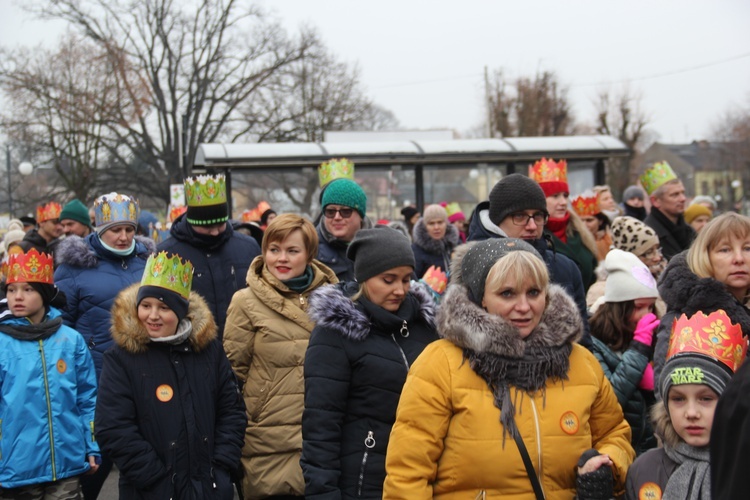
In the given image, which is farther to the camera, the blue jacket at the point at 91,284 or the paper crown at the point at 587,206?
the paper crown at the point at 587,206

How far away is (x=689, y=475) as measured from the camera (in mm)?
3037

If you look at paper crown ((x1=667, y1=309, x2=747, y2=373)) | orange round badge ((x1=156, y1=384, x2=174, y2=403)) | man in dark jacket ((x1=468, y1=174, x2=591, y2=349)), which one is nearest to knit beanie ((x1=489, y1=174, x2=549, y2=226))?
man in dark jacket ((x1=468, y1=174, x2=591, y2=349))

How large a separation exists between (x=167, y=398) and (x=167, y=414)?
0.08m

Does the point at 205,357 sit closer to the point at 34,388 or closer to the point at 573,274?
the point at 34,388

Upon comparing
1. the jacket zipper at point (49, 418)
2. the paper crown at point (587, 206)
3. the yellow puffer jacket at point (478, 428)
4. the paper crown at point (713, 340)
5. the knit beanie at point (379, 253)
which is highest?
the paper crown at point (587, 206)

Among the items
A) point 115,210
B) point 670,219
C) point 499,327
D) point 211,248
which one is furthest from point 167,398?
point 670,219

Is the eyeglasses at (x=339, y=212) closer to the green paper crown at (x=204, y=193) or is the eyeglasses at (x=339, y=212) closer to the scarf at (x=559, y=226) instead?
the green paper crown at (x=204, y=193)

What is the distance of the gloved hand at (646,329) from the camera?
4.70m

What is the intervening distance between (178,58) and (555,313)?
3721 cm

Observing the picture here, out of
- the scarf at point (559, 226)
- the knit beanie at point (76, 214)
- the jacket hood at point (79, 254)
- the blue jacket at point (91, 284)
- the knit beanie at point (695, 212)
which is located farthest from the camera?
the knit beanie at point (695, 212)

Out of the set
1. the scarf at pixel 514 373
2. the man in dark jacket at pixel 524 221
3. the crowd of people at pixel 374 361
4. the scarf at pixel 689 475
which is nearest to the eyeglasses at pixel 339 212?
the crowd of people at pixel 374 361

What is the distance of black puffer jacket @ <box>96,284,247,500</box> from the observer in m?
4.26

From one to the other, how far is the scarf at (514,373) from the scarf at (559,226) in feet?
10.3

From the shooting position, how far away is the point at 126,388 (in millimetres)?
4344
